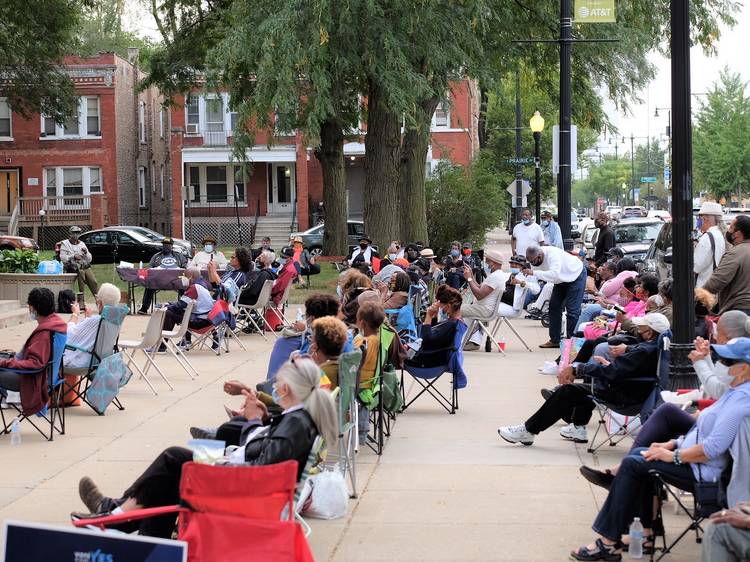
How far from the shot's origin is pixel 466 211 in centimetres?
3784

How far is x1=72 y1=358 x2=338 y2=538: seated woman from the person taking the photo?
235 inches

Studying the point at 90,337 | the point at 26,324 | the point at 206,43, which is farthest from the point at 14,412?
the point at 206,43

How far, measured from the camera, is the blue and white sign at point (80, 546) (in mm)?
4621

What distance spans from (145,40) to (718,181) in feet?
159

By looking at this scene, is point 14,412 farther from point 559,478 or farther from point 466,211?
point 466,211

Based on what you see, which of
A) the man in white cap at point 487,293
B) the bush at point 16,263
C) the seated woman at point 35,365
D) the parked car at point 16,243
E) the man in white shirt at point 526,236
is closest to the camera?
the seated woman at point 35,365

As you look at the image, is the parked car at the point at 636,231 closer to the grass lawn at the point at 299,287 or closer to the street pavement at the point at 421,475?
the grass lawn at the point at 299,287

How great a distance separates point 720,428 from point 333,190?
30.1 metres

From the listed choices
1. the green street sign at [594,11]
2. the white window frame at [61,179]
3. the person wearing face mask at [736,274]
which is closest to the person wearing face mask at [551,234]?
the green street sign at [594,11]

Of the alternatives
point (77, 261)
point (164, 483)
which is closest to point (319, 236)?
point (77, 261)

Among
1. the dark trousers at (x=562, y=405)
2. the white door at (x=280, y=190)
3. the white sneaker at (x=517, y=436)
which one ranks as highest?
the white door at (x=280, y=190)

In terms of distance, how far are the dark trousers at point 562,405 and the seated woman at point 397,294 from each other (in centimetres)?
335

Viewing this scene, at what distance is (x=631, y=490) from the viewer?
21.4 feet

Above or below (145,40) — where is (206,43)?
below
